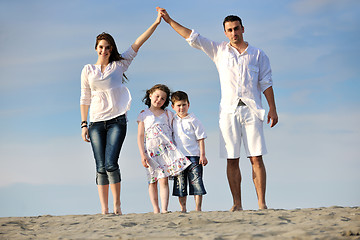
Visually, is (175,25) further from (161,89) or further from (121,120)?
(121,120)

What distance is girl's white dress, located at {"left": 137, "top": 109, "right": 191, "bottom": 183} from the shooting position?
672cm

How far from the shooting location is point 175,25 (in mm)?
6734

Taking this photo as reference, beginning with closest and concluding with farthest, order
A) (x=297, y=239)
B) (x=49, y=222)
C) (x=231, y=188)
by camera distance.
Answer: (x=297, y=239), (x=49, y=222), (x=231, y=188)

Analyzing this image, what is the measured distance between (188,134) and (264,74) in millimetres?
1334

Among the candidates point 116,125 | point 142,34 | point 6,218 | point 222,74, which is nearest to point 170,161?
point 116,125

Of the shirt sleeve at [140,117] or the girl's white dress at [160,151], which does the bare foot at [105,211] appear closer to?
the girl's white dress at [160,151]

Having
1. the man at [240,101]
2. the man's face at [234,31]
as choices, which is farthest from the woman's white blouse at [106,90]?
the man's face at [234,31]

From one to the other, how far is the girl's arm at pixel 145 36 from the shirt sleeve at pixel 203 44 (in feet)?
1.70

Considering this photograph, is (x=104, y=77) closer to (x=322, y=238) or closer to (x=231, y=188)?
(x=231, y=188)

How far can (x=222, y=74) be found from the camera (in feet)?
21.3

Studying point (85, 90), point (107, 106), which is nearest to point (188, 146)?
point (107, 106)

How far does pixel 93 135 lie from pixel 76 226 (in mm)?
1382

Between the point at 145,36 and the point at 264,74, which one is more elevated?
the point at 145,36

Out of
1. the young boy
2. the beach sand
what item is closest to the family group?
the young boy
